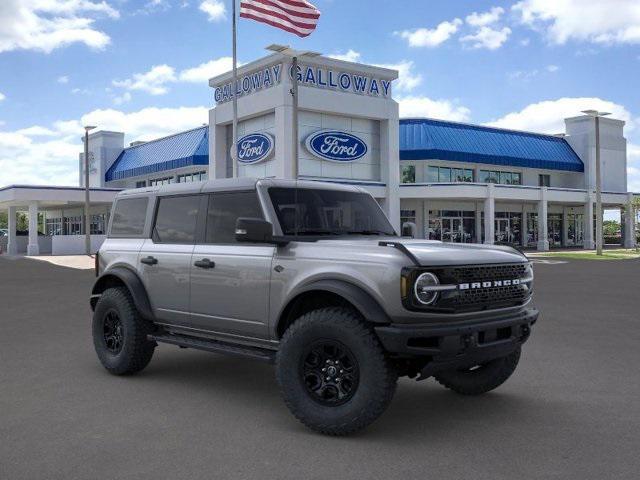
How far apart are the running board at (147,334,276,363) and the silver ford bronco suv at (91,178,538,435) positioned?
0.6 inches

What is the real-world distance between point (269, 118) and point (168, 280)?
29.0m

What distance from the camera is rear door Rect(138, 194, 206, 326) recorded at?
6434 millimetres

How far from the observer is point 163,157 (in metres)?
52.5

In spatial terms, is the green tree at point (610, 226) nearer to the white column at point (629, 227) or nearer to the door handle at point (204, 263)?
the white column at point (629, 227)

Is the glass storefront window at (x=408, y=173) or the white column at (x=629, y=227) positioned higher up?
the glass storefront window at (x=408, y=173)

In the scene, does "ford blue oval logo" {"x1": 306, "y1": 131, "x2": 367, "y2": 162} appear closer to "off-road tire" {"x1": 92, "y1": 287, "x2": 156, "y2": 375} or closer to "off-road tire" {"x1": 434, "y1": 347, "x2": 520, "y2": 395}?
"off-road tire" {"x1": 92, "y1": 287, "x2": 156, "y2": 375}

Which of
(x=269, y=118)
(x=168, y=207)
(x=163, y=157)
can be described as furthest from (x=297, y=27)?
(x=163, y=157)

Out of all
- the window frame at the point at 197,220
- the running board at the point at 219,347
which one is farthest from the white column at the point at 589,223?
the running board at the point at 219,347

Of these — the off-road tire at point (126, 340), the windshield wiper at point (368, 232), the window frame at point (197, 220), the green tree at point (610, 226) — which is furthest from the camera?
the green tree at point (610, 226)

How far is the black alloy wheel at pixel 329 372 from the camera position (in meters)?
4.96

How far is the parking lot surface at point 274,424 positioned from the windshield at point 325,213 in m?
1.63

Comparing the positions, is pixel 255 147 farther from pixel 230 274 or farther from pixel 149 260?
pixel 230 274

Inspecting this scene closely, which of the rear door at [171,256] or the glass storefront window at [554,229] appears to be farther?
the glass storefront window at [554,229]

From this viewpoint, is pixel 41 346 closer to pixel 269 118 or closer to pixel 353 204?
pixel 353 204
